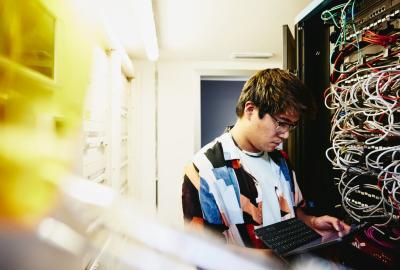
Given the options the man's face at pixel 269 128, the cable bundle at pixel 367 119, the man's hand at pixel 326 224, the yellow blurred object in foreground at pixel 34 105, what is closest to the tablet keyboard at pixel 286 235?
the man's hand at pixel 326 224

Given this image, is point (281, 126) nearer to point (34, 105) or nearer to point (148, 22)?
point (34, 105)

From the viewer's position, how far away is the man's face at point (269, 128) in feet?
4.29

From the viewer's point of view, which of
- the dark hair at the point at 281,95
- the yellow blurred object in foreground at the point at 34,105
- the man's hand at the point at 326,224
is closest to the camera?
the yellow blurred object in foreground at the point at 34,105

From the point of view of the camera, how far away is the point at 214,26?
2.38 meters

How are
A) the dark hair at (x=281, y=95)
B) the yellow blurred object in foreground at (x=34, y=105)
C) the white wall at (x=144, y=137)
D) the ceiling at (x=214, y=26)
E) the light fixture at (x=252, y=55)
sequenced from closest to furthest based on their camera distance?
the yellow blurred object in foreground at (x=34, y=105) < the dark hair at (x=281, y=95) < the ceiling at (x=214, y=26) < the light fixture at (x=252, y=55) < the white wall at (x=144, y=137)

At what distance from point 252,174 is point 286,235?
0.33 metres

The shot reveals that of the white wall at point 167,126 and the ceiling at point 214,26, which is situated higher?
the ceiling at point 214,26

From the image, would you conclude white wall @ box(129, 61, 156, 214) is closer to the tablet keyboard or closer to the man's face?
the man's face

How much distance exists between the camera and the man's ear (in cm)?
136

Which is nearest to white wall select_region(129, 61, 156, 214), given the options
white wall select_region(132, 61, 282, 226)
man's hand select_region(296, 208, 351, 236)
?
white wall select_region(132, 61, 282, 226)

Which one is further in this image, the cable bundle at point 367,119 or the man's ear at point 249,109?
the man's ear at point 249,109

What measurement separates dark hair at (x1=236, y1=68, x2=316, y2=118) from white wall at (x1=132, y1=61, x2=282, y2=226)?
7.27 ft

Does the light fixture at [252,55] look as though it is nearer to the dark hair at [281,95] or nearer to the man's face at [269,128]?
the dark hair at [281,95]

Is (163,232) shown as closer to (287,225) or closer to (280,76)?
(287,225)
